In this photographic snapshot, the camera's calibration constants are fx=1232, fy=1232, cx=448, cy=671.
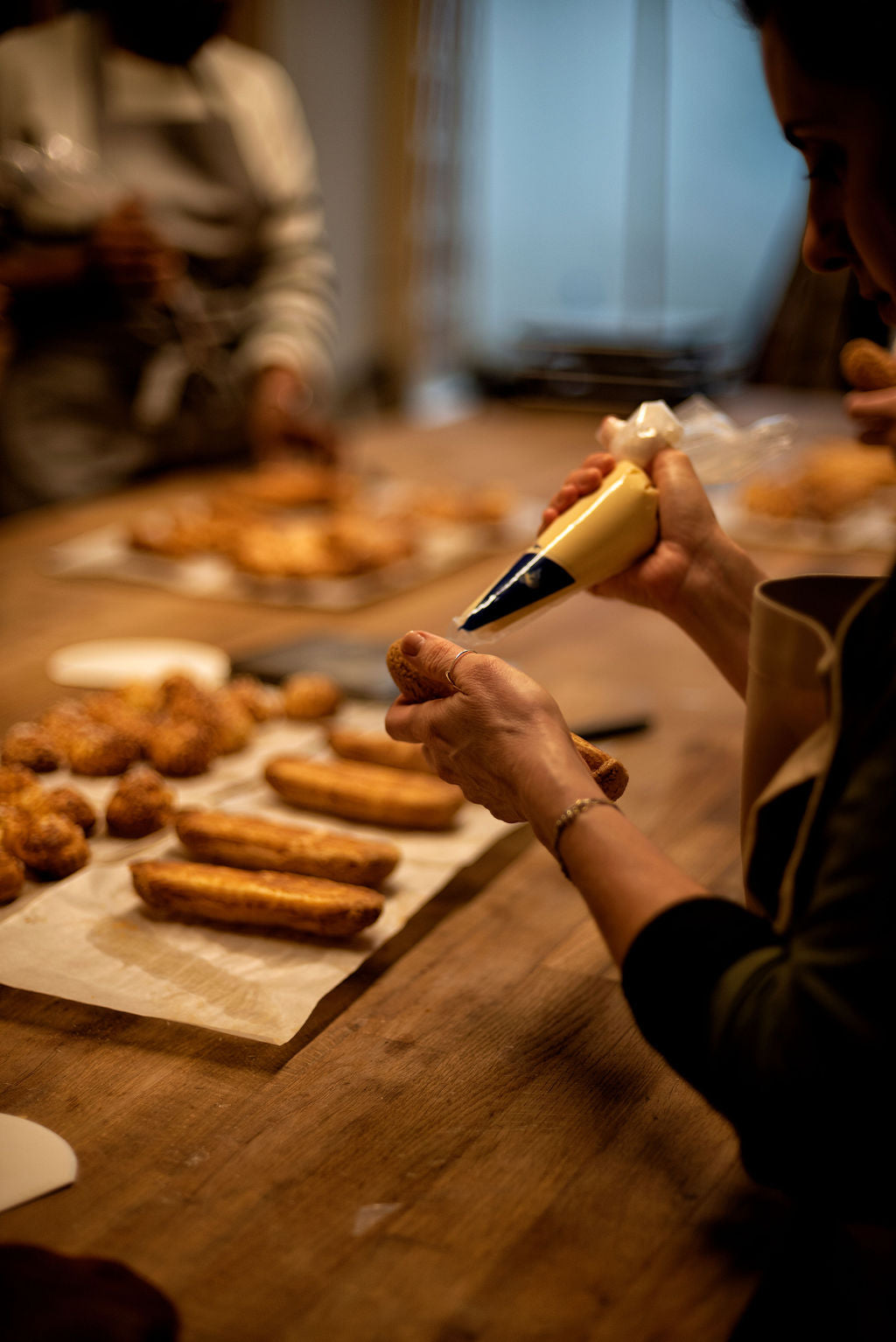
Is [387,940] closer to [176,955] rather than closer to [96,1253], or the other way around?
[176,955]

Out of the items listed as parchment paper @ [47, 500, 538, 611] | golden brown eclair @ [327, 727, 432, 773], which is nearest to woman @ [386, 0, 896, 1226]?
golden brown eclair @ [327, 727, 432, 773]

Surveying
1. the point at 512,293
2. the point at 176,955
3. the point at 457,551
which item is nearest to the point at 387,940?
the point at 176,955

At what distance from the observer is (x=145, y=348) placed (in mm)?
3463

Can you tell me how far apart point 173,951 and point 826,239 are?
93 centimetres

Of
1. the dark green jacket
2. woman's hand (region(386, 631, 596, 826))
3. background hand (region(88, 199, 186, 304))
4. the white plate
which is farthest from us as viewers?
background hand (region(88, 199, 186, 304))

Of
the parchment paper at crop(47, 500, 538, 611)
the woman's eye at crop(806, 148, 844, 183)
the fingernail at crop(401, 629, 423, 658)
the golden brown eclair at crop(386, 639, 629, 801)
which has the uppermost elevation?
the woman's eye at crop(806, 148, 844, 183)

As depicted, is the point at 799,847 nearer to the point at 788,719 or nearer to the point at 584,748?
the point at 788,719

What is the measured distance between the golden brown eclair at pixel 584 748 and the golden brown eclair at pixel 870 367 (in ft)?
2.96

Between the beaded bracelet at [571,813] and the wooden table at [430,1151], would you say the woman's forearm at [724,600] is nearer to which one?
the wooden table at [430,1151]

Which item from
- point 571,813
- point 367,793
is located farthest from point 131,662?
point 571,813

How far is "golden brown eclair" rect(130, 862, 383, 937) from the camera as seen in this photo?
1.30 metres

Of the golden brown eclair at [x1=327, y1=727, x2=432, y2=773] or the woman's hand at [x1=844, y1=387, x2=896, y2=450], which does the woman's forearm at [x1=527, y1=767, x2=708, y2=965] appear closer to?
the golden brown eclair at [x1=327, y1=727, x2=432, y2=773]

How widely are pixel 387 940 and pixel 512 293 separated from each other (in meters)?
7.95

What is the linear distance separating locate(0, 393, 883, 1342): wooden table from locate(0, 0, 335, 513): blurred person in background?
2272mm
